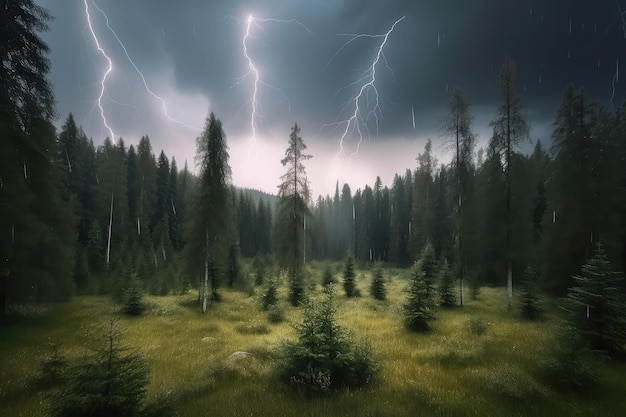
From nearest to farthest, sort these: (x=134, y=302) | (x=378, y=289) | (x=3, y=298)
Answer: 1. (x=3, y=298)
2. (x=134, y=302)
3. (x=378, y=289)

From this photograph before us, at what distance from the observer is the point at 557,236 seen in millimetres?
20234

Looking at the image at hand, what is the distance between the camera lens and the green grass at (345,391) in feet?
22.5

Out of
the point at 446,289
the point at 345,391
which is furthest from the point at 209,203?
the point at 446,289

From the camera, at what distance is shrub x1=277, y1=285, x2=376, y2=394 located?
777 centimetres

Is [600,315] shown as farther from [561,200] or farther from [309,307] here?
[561,200]

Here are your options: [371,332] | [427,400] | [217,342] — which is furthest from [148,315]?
[427,400]

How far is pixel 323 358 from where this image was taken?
809cm

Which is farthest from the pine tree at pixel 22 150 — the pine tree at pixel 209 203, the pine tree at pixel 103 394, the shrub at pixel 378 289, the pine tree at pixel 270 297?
the shrub at pixel 378 289

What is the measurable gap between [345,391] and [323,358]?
0.98m

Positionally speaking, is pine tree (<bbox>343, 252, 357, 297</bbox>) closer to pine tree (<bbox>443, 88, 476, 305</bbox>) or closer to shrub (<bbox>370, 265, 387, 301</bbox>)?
shrub (<bbox>370, 265, 387, 301</bbox>)

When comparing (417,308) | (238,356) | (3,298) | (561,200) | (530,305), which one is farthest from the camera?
(561,200)

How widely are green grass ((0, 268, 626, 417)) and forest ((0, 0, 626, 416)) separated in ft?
0.25

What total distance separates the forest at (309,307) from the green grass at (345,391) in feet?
0.25

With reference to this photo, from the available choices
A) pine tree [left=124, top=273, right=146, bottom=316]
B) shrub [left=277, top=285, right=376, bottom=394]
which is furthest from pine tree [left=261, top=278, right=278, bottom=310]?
shrub [left=277, top=285, right=376, bottom=394]
